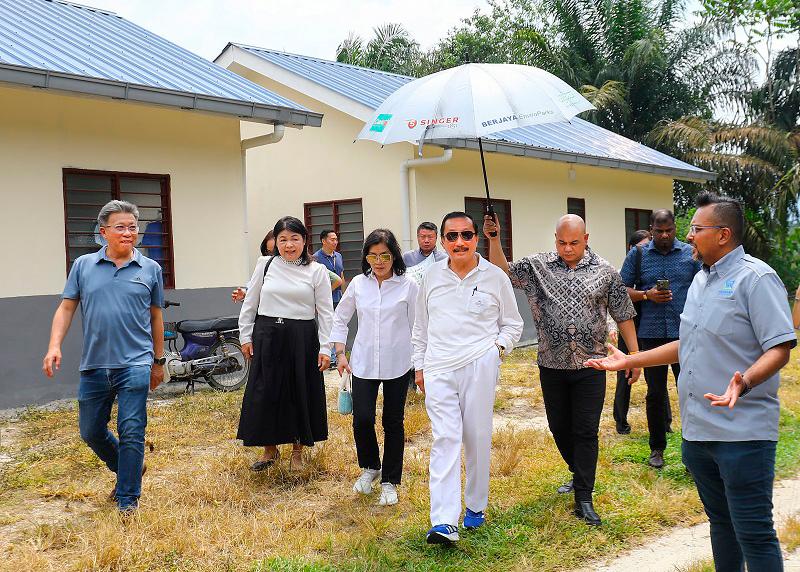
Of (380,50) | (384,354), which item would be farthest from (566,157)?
(380,50)

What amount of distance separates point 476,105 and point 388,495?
8.55ft


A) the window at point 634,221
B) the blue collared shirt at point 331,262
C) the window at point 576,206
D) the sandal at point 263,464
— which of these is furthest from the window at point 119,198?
the window at point 634,221

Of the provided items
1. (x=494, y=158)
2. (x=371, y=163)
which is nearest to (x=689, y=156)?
(x=494, y=158)

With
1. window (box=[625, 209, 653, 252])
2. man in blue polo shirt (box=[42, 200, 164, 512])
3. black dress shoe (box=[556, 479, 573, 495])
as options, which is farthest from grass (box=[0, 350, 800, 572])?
window (box=[625, 209, 653, 252])

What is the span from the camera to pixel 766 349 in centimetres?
309

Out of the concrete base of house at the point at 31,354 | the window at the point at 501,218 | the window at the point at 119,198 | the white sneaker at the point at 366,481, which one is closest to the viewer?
the white sneaker at the point at 366,481

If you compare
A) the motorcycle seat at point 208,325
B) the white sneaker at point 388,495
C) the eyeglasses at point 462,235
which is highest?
the eyeglasses at point 462,235

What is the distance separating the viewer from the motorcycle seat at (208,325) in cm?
973

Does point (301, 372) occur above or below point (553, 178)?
below

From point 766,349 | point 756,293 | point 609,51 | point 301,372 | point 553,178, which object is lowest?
point 301,372

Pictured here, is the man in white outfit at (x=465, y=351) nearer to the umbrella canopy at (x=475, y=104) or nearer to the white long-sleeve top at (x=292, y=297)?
the umbrella canopy at (x=475, y=104)

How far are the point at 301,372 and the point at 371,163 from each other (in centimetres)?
805

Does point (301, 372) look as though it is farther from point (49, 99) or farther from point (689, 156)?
point (689, 156)

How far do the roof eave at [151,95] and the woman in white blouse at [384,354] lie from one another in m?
4.79
